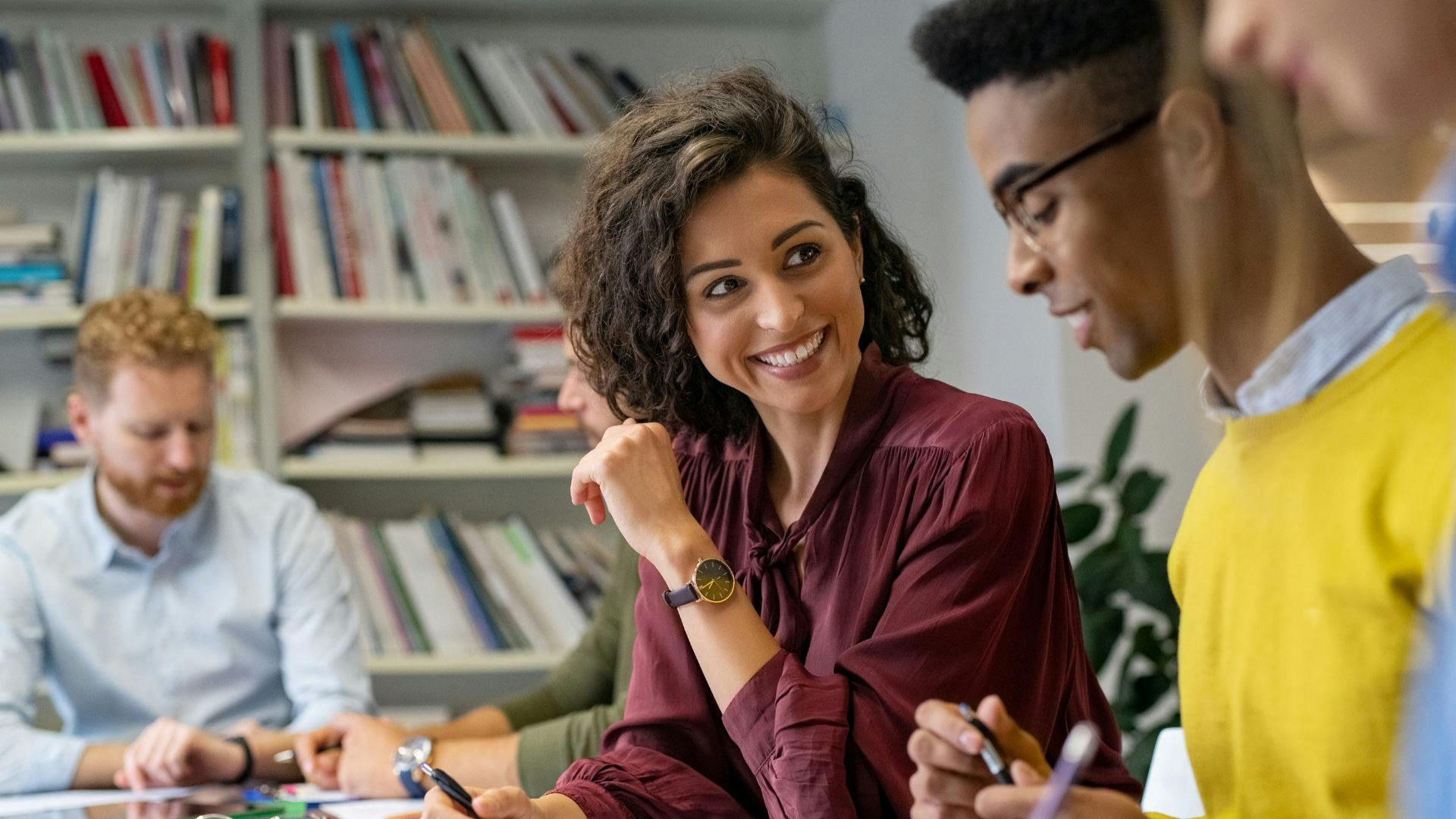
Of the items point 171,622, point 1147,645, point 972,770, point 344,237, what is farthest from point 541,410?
point 972,770

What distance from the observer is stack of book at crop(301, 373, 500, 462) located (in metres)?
2.92

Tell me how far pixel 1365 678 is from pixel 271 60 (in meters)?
2.77

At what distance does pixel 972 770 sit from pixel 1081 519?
5.17ft

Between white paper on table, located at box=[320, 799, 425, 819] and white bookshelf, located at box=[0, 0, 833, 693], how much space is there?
1355 mm

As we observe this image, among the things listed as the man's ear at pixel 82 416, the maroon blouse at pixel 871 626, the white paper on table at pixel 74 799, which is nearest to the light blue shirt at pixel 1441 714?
the maroon blouse at pixel 871 626

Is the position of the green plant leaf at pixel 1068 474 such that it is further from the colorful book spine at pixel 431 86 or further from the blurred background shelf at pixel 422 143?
the colorful book spine at pixel 431 86

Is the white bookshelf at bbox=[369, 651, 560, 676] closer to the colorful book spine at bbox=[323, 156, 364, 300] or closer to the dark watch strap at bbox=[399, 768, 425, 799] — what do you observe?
the colorful book spine at bbox=[323, 156, 364, 300]

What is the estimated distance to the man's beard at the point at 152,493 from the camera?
217cm

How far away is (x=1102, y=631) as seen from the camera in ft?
7.30

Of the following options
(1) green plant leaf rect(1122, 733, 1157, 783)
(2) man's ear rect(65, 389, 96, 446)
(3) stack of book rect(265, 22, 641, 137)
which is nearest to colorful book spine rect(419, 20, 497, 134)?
(3) stack of book rect(265, 22, 641, 137)

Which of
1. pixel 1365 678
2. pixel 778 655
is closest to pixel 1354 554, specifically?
pixel 1365 678

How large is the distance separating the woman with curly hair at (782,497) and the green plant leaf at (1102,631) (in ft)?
3.28

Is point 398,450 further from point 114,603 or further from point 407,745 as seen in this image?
point 407,745

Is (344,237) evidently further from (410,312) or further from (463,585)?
(463,585)
